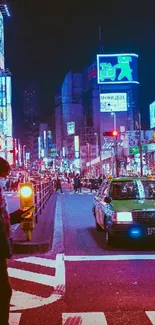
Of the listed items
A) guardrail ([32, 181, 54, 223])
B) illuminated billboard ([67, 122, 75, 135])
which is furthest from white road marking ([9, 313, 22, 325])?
illuminated billboard ([67, 122, 75, 135])

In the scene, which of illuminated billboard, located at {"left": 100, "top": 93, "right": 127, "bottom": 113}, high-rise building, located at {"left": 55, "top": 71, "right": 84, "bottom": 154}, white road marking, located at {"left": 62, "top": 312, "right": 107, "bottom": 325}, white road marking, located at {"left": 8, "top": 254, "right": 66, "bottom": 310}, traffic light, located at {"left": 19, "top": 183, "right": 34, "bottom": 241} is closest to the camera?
white road marking, located at {"left": 62, "top": 312, "right": 107, "bottom": 325}

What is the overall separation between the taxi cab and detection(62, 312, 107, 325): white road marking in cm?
535

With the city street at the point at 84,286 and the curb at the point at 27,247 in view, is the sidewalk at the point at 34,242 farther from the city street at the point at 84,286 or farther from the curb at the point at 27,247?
the city street at the point at 84,286

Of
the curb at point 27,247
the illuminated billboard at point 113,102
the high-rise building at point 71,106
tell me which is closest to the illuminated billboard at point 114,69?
the illuminated billboard at point 113,102

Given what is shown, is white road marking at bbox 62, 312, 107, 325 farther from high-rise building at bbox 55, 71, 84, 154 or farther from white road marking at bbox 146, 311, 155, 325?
high-rise building at bbox 55, 71, 84, 154

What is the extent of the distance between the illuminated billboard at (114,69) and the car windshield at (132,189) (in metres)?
90.5

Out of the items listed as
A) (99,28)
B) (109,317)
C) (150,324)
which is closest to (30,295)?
(109,317)

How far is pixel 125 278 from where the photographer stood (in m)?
8.23

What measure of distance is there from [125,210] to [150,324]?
19.3ft

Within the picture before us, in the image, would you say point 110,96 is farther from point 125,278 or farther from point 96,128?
point 125,278

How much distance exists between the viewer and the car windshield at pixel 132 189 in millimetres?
12930

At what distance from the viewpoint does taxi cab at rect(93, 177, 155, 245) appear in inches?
451

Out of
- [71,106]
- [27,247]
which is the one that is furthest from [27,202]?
[71,106]

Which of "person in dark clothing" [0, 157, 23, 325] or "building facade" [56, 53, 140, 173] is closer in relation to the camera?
"person in dark clothing" [0, 157, 23, 325]
